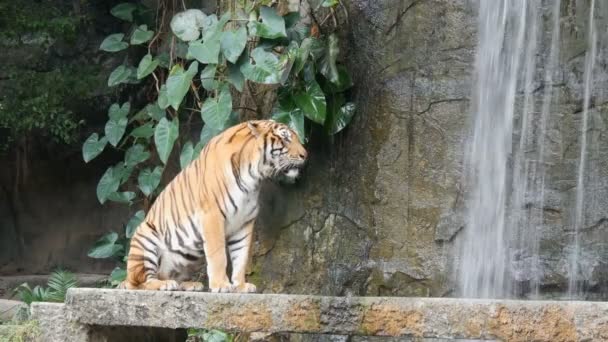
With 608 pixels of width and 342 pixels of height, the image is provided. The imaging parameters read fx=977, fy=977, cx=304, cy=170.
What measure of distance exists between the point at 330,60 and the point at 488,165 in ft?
4.24

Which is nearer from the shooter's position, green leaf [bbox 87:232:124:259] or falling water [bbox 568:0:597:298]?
falling water [bbox 568:0:597:298]

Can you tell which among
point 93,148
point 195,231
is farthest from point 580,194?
point 93,148

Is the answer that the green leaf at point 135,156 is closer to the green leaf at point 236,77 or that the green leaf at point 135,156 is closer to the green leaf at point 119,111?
the green leaf at point 119,111

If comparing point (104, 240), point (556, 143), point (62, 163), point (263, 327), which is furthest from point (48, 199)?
point (263, 327)

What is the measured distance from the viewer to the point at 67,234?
11.7 m

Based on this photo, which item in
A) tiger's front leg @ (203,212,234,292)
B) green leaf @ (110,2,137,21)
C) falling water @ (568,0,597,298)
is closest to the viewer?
tiger's front leg @ (203,212,234,292)

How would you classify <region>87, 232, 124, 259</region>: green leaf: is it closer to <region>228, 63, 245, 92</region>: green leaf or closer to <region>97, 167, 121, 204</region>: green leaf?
<region>97, 167, 121, 204</region>: green leaf

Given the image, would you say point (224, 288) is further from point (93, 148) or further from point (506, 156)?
point (93, 148)

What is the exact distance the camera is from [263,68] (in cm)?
→ 664

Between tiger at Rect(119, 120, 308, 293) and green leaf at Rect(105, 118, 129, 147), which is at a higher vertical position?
green leaf at Rect(105, 118, 129, 147)

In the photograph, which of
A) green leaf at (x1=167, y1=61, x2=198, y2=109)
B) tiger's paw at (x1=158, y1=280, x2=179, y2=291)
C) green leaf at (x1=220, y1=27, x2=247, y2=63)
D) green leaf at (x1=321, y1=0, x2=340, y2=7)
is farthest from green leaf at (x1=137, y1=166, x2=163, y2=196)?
tiger's paw at (x1=158, y1=280, x2=179, y2=291)

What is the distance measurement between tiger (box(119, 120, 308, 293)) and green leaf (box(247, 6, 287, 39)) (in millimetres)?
1144

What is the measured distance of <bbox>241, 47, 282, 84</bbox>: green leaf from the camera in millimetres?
6590

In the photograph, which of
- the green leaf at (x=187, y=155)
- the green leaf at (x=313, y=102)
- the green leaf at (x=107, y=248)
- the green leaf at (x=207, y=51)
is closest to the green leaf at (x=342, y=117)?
the green leaf at (x=313, y=102)
